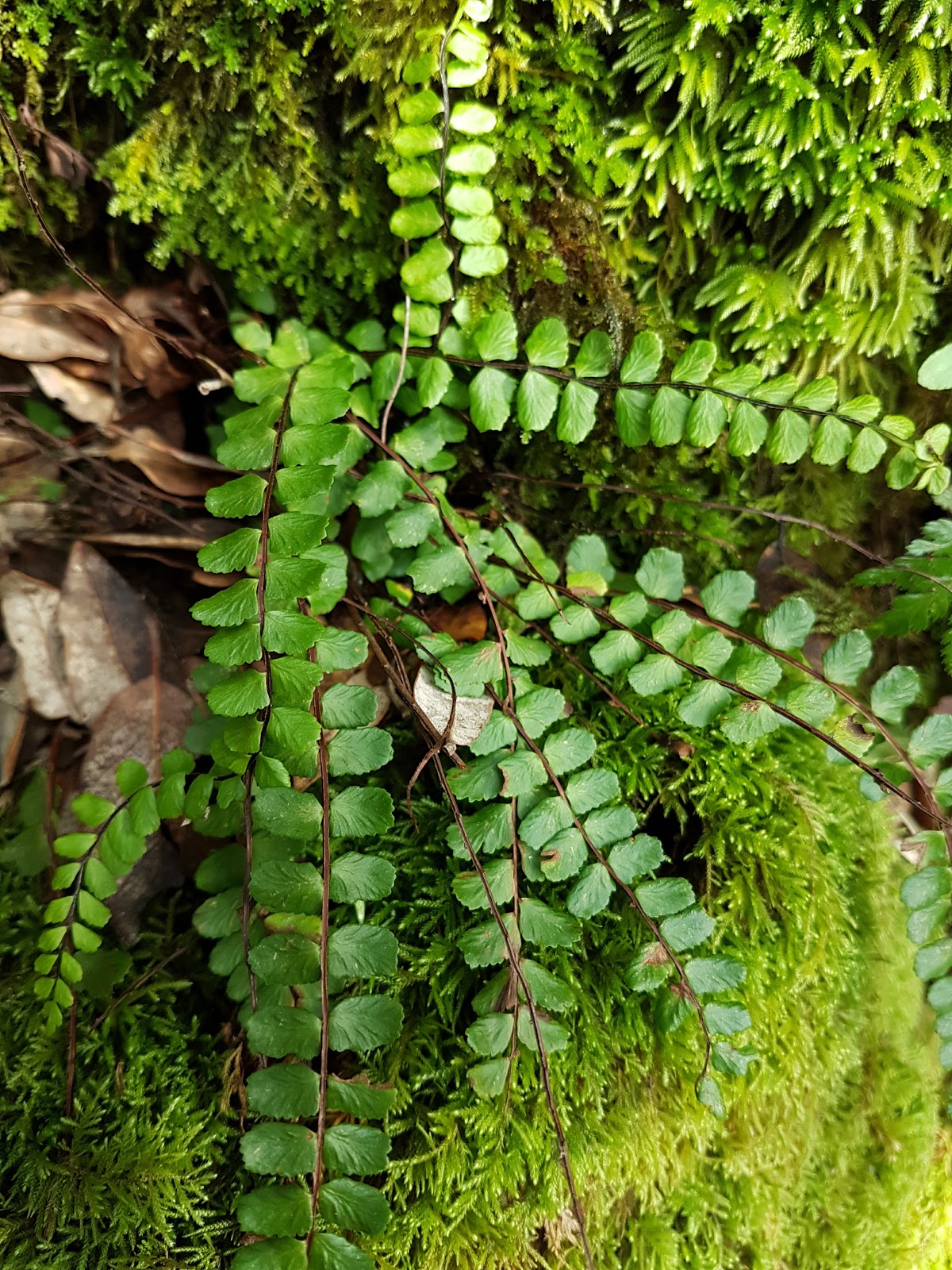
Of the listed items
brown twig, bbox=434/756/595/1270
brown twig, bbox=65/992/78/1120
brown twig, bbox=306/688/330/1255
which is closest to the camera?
brown twig, bbox=306/688/330/1255

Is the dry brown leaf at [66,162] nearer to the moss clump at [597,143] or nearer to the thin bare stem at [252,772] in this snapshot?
the moss clump at [597,143]

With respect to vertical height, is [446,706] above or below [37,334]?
below

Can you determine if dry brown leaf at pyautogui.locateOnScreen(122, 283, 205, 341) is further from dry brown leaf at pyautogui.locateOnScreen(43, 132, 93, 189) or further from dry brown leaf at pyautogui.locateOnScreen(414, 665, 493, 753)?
dry brown leaf at pyautogui.locateOnScreen(414, 665, 493, 753)

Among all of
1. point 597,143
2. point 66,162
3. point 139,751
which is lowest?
point 139,751

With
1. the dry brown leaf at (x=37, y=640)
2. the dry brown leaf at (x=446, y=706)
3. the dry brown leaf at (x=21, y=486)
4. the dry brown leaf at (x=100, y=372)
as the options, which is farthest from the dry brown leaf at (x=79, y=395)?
the dry brown leaf at (x=446, y=706)

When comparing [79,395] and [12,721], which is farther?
[79,395]

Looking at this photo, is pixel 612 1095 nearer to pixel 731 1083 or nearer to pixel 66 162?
pixel 731 1083

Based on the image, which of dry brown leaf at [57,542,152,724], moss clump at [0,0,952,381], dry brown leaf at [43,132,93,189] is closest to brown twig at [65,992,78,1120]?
dry brown leaf at [57,542,152,724]

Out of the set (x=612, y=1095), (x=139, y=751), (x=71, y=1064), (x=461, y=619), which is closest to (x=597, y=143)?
(x=461, y=619)
